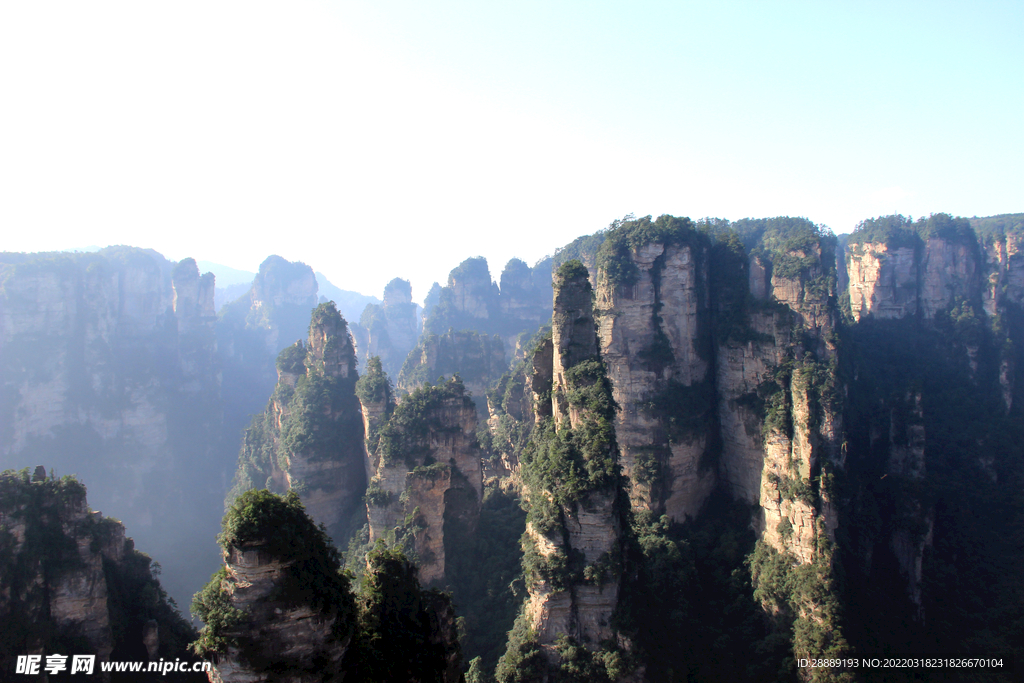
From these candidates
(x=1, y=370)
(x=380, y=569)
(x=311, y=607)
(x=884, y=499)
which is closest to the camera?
(x=311, y=607)

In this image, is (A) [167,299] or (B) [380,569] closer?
(B) [380,569]

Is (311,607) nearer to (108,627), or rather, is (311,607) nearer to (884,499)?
(108,627)

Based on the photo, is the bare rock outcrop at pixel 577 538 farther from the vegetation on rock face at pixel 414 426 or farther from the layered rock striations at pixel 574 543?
the vegetation on rock face at pixel 414 426

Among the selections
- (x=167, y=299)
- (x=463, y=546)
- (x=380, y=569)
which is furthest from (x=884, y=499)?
(x=167, y=299)

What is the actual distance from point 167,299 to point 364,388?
219 ft

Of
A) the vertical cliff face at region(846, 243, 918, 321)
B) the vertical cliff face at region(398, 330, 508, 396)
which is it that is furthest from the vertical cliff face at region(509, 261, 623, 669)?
the vertical cliff face at region(398, 330, 508, 396)

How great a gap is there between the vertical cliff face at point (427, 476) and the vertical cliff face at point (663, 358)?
9.69 metres

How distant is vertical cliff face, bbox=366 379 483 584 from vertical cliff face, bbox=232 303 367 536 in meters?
7.12

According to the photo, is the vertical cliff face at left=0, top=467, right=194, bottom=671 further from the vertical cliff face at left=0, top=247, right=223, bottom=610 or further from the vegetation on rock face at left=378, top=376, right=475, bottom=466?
the vertical cliff face at left=0, top=247, right=223, bottom=610

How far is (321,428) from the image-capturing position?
3931 cm

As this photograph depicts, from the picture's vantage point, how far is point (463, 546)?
3155 cm

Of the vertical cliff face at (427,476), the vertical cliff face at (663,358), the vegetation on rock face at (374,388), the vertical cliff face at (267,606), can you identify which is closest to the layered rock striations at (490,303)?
the vegetation on rock face at (374,388)

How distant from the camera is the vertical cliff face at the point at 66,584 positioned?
18.6 meters

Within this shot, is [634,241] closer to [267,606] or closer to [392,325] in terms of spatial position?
[267,606]
